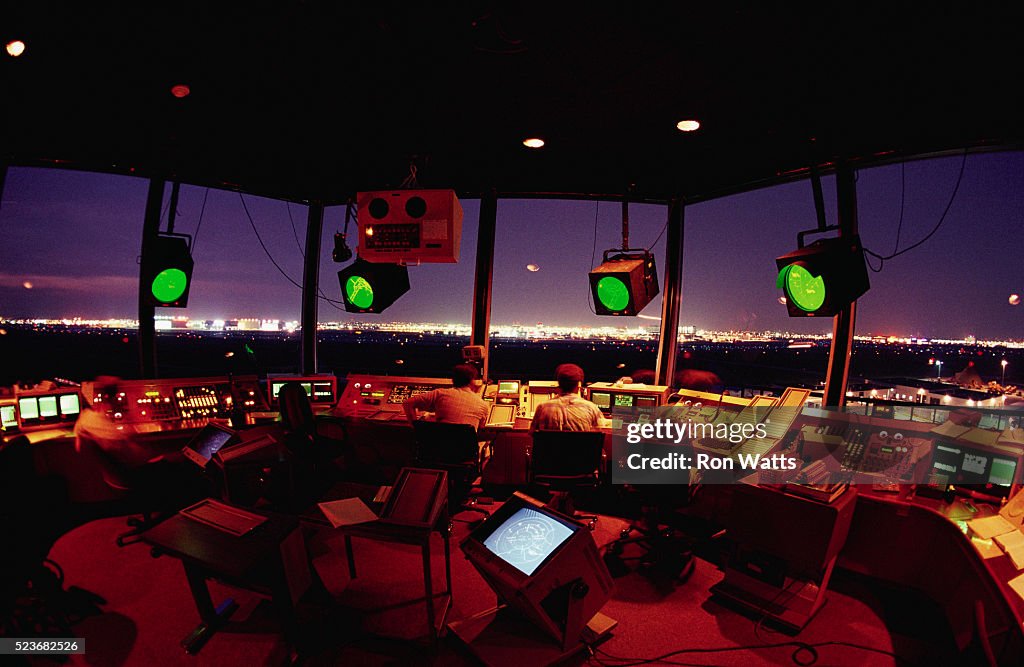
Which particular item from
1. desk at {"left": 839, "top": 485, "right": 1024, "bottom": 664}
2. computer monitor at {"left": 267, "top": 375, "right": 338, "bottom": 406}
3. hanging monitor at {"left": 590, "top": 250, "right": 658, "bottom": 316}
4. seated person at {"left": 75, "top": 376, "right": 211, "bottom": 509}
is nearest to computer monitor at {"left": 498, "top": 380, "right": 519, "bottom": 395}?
hanging monitor at {"left": 590, "top": 250, "right": 658, "bottom": 316}

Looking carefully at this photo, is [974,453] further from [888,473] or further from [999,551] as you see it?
[999,551]

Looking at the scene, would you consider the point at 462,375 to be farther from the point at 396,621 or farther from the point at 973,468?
the point at 973,468

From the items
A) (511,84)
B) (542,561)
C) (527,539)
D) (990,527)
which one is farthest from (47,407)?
(990,527)

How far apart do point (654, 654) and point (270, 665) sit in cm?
203

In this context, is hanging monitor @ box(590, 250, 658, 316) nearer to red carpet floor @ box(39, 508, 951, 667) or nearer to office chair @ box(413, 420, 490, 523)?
office chair @ box(413, 420, 490, 523)

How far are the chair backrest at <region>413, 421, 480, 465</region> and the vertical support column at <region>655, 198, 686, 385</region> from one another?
2606 mm

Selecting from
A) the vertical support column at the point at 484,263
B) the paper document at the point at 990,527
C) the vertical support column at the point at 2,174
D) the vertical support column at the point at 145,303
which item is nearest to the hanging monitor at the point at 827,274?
the paper document at the point at 990,527

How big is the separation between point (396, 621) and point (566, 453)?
153 cm

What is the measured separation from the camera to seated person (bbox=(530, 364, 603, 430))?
3346 mm

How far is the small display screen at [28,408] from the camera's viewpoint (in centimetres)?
360

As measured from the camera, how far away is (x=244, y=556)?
1887 mm

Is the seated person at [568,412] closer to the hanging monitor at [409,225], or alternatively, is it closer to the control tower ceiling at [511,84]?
the hanging monitor at [409,225]

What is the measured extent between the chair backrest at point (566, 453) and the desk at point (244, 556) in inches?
65.7

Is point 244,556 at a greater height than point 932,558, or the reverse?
point 244,556
